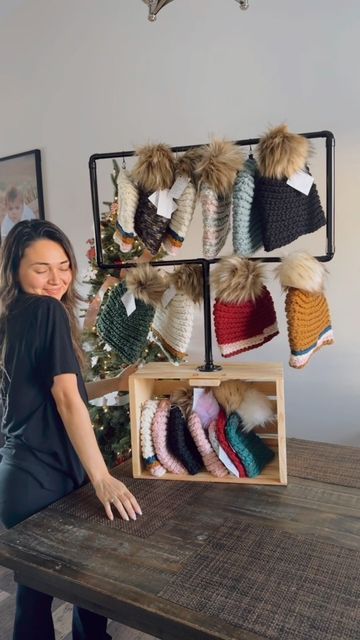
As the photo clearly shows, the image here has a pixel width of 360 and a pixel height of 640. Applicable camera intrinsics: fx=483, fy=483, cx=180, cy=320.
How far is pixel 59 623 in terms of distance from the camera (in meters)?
1.67

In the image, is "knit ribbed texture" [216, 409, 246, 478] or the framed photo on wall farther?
the framed photo on wall

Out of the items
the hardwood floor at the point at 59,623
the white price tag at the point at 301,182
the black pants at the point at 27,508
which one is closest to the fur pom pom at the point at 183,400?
the black pants at the point at 27,508

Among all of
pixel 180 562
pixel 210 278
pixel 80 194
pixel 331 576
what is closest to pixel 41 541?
pixel 180 562

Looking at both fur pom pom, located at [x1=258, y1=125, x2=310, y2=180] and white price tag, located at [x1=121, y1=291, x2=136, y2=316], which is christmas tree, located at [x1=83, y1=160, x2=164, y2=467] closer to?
white price tag, located at [x1=121, y1=291, x2=136, y2=316]

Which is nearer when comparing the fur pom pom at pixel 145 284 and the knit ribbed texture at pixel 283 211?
the knit ribbed texture at pixel 283 211

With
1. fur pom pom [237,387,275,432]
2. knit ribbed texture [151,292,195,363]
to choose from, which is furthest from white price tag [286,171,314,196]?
fur pom pom [237,387,275,432]

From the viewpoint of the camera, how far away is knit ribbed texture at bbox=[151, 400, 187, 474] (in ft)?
3.85

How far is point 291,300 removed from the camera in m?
1.06

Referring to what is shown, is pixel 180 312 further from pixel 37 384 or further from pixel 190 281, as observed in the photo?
pixel 37 384

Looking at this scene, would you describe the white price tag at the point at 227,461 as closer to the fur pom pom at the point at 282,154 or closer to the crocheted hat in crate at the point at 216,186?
the crocheted hat in crate at the point at 216,186

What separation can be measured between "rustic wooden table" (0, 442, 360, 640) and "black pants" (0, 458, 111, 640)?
0.12 m

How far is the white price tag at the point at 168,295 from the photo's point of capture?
1213 mm

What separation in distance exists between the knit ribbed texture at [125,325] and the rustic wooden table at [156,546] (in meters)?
0.40

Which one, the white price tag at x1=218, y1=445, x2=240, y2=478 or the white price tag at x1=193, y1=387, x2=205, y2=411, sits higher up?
the white price tag at x1=193, y1=387, x2=205, y2=411
